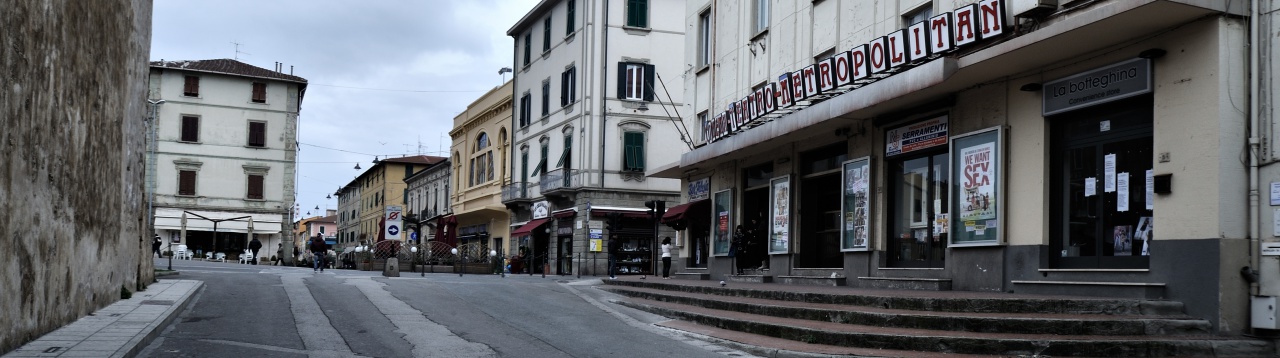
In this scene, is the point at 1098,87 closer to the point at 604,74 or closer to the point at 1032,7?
the point at 1032,7

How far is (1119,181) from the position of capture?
1355 cm

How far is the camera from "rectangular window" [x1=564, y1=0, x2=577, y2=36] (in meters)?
42.1

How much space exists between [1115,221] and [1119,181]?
509mm

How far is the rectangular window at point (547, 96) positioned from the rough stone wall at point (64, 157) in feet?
87.7

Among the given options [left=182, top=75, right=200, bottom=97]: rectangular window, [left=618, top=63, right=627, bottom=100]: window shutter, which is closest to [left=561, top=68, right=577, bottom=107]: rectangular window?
[left=618, top=63, right=627, bottom=100]: window shutter

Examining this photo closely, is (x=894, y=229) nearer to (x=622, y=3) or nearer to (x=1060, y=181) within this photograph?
(x=1060, y=181)

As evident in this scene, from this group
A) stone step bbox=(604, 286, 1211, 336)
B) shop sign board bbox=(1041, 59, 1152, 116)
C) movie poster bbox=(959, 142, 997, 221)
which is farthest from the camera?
movie poster bbox=(959, 142, 997, 221)

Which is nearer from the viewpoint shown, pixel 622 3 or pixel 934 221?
pixel 934 221

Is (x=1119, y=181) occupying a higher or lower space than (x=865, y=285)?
higher

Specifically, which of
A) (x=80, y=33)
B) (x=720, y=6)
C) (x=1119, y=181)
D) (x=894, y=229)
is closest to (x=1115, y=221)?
(x=1119, y=181)

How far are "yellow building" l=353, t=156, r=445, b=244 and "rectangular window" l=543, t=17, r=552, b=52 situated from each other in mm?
32005

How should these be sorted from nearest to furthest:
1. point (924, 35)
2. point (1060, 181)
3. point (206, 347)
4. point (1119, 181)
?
point (206, 347), point (1119, 181), point (1060, 181), point (924, 35)

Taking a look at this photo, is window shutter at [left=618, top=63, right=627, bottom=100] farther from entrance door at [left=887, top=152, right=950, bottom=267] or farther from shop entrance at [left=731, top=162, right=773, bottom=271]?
entrance door at [left=887, top=152, right=950, bottom=267]

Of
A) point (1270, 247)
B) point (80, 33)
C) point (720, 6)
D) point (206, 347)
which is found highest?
point (720, 6)
